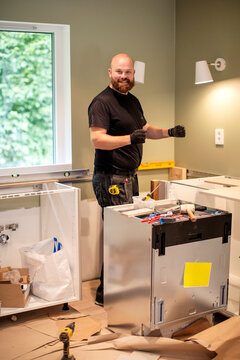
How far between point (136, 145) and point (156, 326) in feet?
4.17

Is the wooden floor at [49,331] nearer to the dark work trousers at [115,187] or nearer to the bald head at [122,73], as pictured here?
the dark work trousers at [115,187]

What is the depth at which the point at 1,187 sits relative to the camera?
10.2 ft

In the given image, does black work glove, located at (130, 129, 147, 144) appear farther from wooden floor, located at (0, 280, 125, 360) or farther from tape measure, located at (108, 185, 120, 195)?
wooden floor, located at (0, 280, 125, 360)

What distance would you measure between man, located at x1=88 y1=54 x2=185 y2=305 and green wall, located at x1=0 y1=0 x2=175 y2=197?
0.43m

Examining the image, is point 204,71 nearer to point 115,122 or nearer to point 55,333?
point 115,122

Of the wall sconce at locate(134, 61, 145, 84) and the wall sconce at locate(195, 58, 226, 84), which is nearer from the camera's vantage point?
the wall sconce at locate(195, 58, 226, 84)

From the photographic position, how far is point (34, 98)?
3361 mm

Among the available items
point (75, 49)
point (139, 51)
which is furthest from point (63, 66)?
point (139, 51)

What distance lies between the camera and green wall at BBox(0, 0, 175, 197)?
3.27m

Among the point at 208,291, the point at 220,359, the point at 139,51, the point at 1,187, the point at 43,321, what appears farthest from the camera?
the point at 139,51

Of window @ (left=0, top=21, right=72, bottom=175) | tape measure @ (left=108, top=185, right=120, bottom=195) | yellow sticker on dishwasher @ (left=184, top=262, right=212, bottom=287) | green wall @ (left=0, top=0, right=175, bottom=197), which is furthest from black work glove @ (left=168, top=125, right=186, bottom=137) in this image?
yellow sticker on dishwasher @ (left=184, top=262, right=212, bottom=287)

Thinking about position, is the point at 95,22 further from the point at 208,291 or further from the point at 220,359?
the point at 220,359

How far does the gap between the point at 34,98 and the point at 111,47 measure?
69 centimetres

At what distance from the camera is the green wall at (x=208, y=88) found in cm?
312
